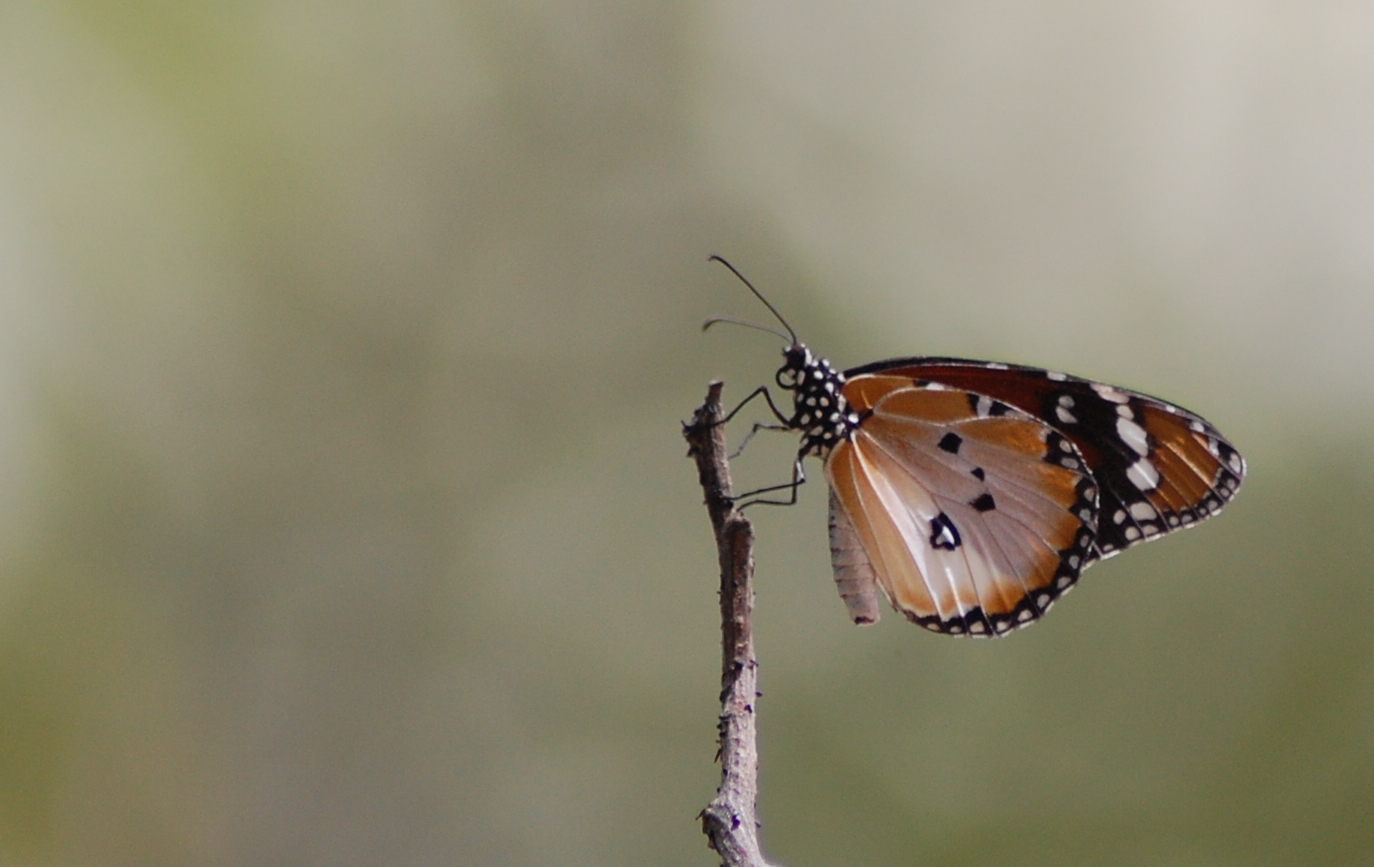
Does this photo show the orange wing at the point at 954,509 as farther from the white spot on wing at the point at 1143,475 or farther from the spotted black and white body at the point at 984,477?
the white spot on wing at the point at 1143,475

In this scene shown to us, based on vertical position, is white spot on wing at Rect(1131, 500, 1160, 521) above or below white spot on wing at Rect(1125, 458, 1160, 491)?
below

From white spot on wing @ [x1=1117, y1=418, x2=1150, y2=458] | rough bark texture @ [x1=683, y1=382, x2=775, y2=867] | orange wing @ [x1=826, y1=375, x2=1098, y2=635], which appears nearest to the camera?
rough bark texture @ [x1=683, y1=382, x2=775, y2=867]

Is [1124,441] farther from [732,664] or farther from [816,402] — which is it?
[732,664]

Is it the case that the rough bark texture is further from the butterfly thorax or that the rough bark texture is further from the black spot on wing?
the black spot on wing

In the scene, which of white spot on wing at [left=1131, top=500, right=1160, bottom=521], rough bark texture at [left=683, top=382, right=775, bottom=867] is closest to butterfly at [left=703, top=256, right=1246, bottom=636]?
white spot on wing at [left=1131, top=500, right=1160, bottom=521]

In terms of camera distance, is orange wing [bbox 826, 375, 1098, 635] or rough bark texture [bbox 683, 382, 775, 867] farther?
orange wing [bbox 826, 375, 1098, 635]

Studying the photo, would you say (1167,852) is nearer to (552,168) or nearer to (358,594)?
(358,594)

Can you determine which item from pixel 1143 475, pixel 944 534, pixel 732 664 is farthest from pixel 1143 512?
pixel 732 664

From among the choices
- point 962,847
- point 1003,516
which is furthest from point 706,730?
point 1003,516
